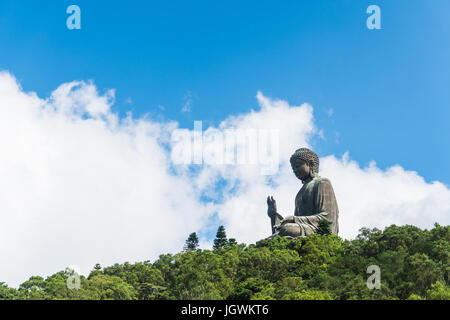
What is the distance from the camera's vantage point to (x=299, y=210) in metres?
35.1

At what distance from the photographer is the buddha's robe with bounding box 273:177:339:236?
1302 inches

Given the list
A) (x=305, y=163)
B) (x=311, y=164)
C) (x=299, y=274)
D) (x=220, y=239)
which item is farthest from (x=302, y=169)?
(x=299, y=274)

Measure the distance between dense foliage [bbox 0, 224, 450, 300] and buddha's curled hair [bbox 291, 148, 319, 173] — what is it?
866cm

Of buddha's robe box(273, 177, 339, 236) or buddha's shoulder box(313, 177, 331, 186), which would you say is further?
buddha's shoulder box(313, 177, 331, 186)

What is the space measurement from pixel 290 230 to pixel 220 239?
479 inches

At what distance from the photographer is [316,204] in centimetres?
3409

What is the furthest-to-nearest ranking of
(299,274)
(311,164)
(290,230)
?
(311,164), (290,230), (299,274)

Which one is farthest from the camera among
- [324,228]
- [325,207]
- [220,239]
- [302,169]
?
[220,239]

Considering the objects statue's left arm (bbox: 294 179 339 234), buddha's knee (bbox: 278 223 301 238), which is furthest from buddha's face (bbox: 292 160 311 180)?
buddha's knee (bbox: 278 223 301 238)

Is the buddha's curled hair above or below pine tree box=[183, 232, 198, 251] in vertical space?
above

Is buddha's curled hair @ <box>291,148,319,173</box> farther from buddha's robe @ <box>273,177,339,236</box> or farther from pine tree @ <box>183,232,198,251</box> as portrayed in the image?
pine tree @ <box>183,232,198,251</box>

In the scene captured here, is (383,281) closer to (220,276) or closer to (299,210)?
(220,276)

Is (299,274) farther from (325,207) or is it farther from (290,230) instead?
(325,207)
